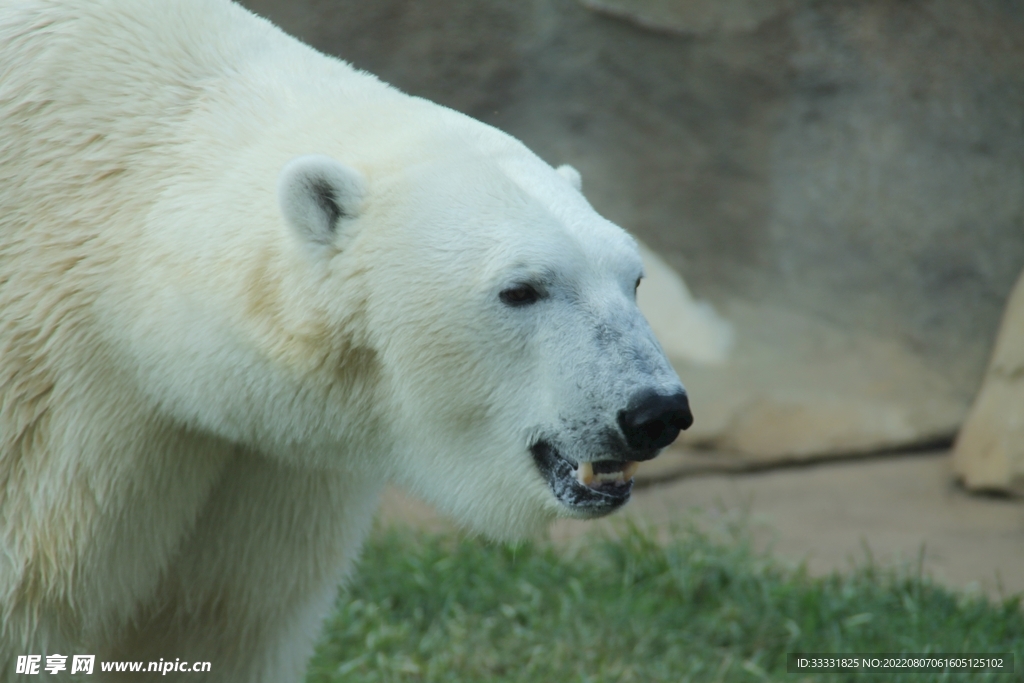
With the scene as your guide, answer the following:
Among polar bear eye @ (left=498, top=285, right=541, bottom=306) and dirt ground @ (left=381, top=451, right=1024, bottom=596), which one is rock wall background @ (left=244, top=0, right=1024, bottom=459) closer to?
dirt ground @ (left=381, top=451, right=1024, bottom=596)

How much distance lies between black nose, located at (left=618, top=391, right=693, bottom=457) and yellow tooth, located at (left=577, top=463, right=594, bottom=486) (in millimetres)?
112

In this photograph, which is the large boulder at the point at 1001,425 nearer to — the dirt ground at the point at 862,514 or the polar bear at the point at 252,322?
the dirt ground at the point at 862,514

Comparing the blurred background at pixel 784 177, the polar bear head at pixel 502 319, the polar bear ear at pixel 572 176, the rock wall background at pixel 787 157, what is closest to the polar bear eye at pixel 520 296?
the polar bear head at pixel 502 319

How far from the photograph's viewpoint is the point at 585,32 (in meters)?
5.61

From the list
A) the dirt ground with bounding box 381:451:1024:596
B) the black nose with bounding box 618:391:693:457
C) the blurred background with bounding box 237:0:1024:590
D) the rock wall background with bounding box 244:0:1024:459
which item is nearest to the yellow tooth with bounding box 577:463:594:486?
the black nose with bounding box 618:391:693:457

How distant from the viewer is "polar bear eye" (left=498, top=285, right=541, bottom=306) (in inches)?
75.8

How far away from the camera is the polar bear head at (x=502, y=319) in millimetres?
1896

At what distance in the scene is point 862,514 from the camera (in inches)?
196

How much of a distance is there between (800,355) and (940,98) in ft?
4.89

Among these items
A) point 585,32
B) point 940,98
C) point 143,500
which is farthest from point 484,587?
point 940,98

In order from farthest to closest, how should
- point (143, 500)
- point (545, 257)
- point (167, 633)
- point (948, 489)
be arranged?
point (948, 489) → point (167, 633) → point (143, 500) → point (545, 257)

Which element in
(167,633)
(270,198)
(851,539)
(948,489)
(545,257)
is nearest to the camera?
(545,257)

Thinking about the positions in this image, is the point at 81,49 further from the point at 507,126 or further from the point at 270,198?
the point at 507,126

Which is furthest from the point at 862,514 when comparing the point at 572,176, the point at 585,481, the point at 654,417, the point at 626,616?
the point at 654,417
